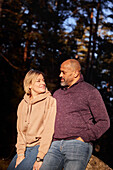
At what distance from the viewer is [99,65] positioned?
11297 mm

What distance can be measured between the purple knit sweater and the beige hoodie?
22 cm

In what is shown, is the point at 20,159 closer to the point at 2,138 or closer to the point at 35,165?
the point at 35,165

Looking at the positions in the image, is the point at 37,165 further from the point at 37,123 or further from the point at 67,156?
the point at 37,123

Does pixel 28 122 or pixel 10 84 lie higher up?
pixel 28 122

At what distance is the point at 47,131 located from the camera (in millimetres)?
3082

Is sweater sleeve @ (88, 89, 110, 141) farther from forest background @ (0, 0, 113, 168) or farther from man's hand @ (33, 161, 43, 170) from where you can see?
forest background @ (0, 0, 113, 168)

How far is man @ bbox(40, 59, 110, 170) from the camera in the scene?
10.1 ft

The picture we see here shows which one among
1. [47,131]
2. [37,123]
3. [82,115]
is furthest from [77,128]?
[37,123]

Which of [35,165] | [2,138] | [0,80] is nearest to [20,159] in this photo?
[35,165]

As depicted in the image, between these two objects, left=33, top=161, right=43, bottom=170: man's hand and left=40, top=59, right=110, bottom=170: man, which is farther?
left=40, top=59, right=110, bottom=170: man

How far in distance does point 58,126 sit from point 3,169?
2.32 m

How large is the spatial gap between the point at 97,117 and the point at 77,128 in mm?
374

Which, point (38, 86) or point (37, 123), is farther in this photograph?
point (38, 86)

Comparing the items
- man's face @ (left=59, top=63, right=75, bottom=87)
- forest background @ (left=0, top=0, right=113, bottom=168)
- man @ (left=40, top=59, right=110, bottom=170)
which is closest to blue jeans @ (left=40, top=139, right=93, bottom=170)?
man @ (left=40, top=59, right=110, bottom=170)
